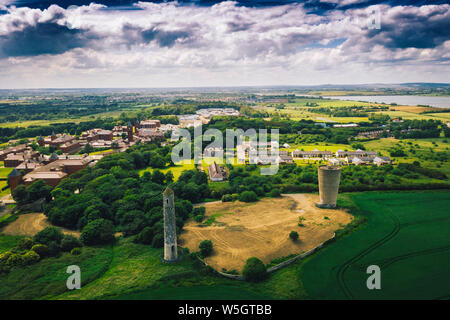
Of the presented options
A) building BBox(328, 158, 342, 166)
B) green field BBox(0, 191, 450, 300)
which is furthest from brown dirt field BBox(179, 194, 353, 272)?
building BBox(328, 158, 342, 166)

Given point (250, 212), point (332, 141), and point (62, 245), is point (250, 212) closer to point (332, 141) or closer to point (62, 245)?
point (62, 245)

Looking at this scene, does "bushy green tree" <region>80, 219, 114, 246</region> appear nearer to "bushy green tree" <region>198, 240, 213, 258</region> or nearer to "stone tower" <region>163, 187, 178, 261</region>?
"stone tower" <region>163, 187, 178, 261</region>

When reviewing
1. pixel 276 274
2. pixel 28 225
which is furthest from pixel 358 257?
pixel 28 225

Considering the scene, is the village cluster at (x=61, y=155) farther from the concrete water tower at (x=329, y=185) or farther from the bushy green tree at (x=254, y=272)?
the concrete water tower at (x=329, y=185)

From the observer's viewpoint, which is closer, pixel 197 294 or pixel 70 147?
pixel 197 294

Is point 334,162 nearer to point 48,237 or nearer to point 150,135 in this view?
point 48,237

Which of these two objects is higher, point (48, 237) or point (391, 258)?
point (48, 237)

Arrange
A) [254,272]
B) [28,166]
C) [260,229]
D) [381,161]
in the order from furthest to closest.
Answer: [381,161] < [28,166] < [260,229] < [254,272]

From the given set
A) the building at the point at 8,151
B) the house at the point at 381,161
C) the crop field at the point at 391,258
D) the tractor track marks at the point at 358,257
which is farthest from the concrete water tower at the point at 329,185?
the building at the point at 8,151
